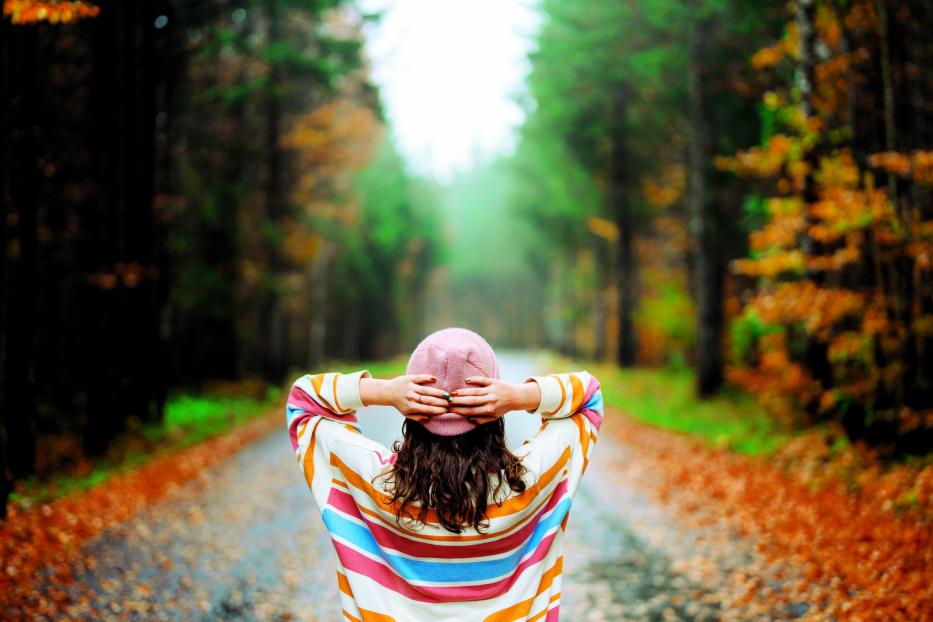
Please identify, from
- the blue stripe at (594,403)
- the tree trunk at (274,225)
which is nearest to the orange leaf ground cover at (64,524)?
the blue stripe at (594,403)

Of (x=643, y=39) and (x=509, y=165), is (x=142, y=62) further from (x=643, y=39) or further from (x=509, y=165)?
(x=509, y=165)

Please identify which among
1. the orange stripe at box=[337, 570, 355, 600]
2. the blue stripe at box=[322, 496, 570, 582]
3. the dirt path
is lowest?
the dirt path

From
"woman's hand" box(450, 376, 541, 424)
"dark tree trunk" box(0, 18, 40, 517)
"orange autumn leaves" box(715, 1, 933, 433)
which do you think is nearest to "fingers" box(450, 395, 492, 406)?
"woman's hand" box(450, 376, 541, 424)

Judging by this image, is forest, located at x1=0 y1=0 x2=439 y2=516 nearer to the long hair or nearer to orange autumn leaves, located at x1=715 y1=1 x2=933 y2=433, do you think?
the long hair

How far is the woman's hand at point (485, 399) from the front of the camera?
1.96 meters

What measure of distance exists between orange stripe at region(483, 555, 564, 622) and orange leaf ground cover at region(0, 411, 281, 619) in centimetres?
442

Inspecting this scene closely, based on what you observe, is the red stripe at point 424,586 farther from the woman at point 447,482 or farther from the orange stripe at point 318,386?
the orange stripe at point 318,386

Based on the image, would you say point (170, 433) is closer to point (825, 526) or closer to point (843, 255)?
point (825, 526)

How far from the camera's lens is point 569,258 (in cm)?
3788

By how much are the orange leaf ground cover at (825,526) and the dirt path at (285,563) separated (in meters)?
0.35

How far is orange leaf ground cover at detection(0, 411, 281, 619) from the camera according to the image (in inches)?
211

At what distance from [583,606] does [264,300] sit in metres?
17.6

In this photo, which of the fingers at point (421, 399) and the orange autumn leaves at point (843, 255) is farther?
the orange autumn leaves at point (843, 255)

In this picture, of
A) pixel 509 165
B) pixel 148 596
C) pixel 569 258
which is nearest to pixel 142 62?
pixel 148 596
